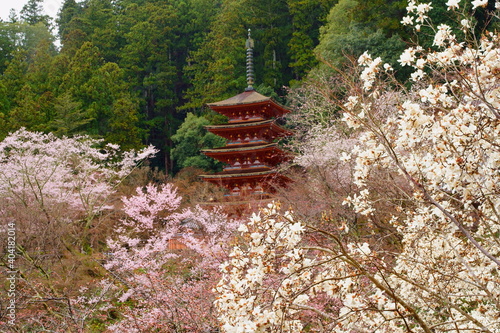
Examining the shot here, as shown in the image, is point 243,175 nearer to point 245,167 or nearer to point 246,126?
point 245,167

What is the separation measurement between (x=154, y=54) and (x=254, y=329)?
92.2 ft

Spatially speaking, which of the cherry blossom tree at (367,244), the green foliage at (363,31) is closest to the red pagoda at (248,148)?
the green foliage at (363,31)

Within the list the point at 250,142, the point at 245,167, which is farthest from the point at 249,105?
the point at 245,167

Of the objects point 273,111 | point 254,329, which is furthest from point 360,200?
point 273,111

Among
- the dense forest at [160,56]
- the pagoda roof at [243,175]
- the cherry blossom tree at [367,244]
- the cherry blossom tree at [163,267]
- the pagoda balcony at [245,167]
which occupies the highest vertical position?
the dense forest at [160,56]

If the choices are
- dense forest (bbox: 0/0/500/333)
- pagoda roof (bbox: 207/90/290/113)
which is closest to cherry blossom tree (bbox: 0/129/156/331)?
dense forest (bbox: 0/0/500/333)

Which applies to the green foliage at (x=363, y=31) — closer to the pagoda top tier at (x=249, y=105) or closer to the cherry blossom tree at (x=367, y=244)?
the pagoda top tier at (x=249, y=105)

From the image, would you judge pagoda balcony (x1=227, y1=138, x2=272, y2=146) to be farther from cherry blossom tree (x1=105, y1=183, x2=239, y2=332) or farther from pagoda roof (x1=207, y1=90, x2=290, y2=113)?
cherry blossom tree (x1=105, y1=183, x2=239, y2=332)

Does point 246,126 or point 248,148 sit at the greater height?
point 246,126

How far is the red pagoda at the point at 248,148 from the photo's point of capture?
640 inches

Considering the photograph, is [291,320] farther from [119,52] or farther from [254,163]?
[119,52]

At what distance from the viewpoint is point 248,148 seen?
16719mm

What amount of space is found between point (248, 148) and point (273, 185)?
3.44m

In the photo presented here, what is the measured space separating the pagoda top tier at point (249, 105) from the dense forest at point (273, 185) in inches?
54.3
